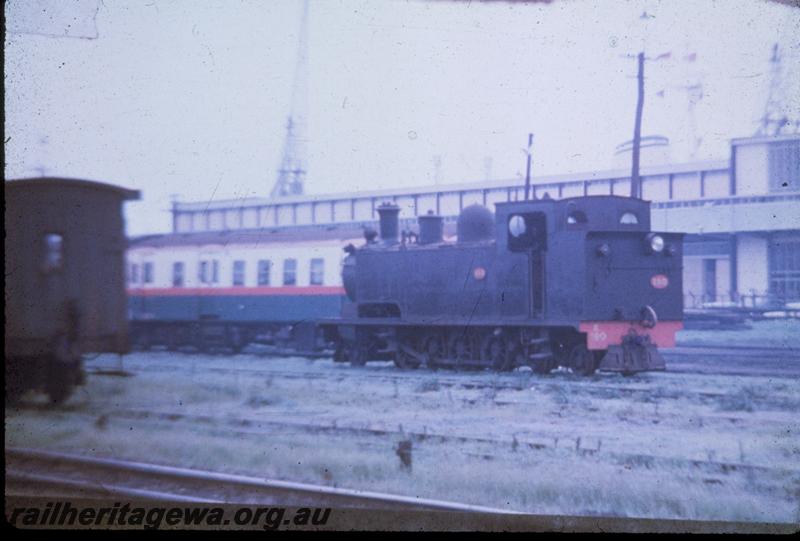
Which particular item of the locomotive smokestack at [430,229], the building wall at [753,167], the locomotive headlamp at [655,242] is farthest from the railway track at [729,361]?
the building wall at [753,167]

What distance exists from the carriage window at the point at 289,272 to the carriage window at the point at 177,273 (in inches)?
98.4

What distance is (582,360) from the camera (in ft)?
32.1

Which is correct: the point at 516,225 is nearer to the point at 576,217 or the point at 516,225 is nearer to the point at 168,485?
the point at 576,217

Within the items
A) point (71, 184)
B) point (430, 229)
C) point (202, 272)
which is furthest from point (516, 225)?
point (71, 184)

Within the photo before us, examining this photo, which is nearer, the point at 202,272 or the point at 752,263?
the point at 202,272

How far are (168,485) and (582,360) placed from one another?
6205 millimetres

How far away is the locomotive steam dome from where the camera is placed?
9.55m

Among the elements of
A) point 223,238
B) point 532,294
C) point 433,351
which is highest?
point 223,238

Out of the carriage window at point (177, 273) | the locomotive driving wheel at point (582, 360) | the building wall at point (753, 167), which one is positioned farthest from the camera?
the locomotive driving wheel at point (582, 360)

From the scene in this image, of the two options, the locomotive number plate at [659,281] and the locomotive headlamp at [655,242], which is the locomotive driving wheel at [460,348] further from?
the locomotive headlamp at [655,242]

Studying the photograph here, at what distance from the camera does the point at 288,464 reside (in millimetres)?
5715

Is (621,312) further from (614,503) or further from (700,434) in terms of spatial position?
(614,503)

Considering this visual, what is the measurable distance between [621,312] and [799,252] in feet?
13.1

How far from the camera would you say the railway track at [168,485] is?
4.59 m
